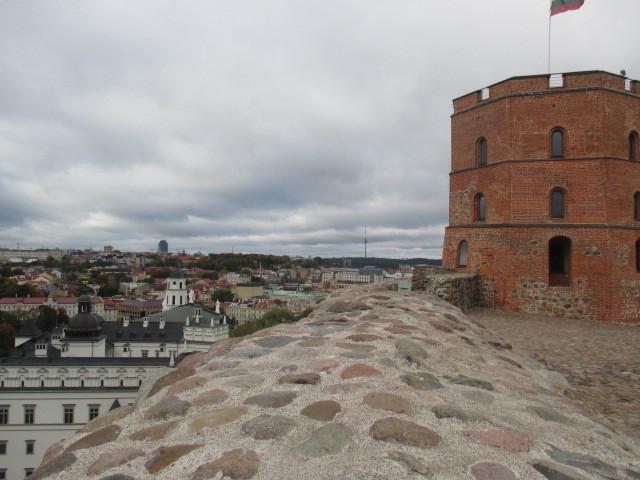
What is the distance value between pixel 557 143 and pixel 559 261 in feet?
11.3

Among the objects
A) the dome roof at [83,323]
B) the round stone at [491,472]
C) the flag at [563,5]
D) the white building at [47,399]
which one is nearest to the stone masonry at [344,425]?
the round stone at [491,472]

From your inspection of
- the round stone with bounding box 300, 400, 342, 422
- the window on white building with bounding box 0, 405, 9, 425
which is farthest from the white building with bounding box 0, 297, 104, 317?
the round stone with bounding box 300, 400, 342, 422

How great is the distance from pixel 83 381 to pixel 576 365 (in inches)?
1354

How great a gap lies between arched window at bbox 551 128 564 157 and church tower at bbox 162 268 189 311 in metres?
Result: 61.5

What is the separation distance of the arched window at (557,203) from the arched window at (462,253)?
2.61 metres

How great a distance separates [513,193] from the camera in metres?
11.7

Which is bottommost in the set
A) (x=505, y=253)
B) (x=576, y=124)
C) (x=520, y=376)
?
(x=520, y=376)

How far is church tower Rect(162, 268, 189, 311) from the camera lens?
6481 centimetres

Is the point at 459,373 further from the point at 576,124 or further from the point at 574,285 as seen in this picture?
the point at 576,124

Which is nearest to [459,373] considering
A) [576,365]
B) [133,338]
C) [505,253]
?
[576,365]

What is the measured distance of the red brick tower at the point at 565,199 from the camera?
11.3m

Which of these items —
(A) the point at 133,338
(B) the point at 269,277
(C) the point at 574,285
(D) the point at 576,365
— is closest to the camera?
(D) the point at 576,365

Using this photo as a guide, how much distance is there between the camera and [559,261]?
39.5 ft

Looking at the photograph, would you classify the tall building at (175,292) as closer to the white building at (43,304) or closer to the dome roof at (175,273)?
the dome roof at (175,273)
